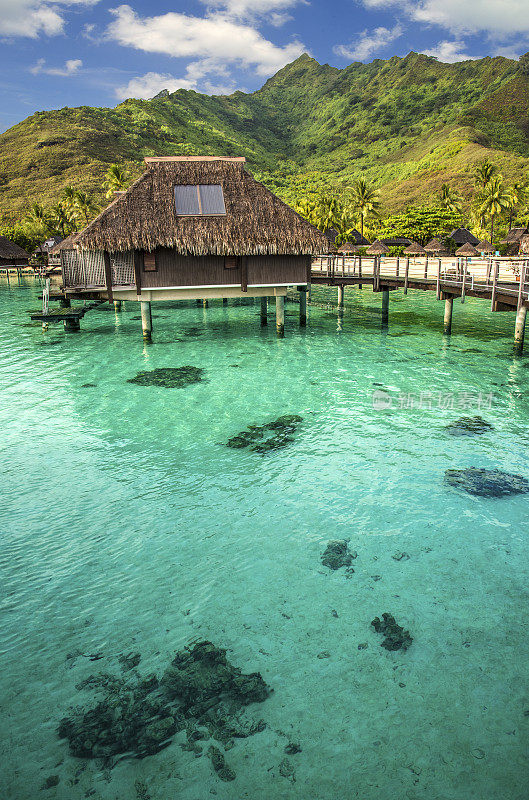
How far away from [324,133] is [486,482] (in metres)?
150

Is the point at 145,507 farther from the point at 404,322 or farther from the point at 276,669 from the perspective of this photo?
the point at 404,322

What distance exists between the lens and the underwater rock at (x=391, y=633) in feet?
15.2

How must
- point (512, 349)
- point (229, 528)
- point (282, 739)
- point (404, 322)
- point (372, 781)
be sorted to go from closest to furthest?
point (372, 781)
point (282, 739)
point (229, 528)
point (512, 349)
point (404, 322)

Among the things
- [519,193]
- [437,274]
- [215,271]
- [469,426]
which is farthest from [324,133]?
[469,426]

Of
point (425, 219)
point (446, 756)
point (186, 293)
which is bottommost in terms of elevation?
point (446, 756)

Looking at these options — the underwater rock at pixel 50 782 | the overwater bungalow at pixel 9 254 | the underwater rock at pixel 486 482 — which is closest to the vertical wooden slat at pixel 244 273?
the underwater rock at pixel 486 482

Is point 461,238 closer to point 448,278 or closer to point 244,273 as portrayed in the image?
point 448,278

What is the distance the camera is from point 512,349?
1656cm

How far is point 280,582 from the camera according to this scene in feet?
18.1

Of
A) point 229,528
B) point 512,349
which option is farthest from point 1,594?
point 512,349

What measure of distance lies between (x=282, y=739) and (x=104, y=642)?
1.85 metres

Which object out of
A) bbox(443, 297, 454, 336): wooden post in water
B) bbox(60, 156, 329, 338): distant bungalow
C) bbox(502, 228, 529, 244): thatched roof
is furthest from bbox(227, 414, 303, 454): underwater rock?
bbox(502, 228, 529, 244): thatched roof

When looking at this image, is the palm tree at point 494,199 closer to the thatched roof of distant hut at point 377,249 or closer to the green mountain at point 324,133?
the thatched roof of distant hut at point 377,249

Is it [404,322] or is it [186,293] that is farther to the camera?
[404,322]
